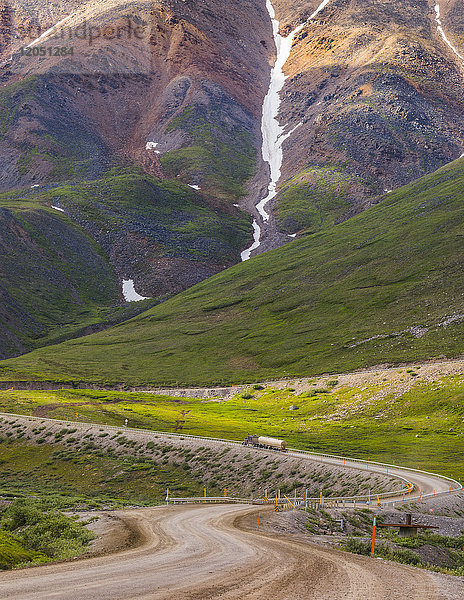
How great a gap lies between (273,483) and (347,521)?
20.4 metres

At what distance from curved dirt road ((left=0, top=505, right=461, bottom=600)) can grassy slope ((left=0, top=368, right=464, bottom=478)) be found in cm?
3927

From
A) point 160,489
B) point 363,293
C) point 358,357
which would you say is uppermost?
point 363,293

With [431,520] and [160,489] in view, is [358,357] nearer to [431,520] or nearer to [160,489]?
[160,489]

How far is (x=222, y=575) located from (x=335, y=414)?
81.5m

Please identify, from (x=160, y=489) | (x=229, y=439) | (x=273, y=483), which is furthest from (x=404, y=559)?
(x=229, y=439)

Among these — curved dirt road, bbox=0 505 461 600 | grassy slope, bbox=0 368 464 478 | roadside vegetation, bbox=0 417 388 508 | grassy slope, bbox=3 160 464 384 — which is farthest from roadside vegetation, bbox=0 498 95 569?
grassy slope, bbox=3 160 464 384

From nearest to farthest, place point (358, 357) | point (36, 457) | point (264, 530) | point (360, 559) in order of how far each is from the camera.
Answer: point (360, 559) → point (264, 530) → point (36, 457) → point (358, 357)

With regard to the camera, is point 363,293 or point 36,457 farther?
point 363,293

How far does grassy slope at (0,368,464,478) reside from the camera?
71.6 meters

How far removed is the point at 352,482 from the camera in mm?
48125

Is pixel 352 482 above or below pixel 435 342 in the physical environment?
below

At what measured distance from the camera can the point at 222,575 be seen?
1870 centimetres

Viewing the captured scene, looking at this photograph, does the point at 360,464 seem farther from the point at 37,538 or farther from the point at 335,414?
the point at 335,414

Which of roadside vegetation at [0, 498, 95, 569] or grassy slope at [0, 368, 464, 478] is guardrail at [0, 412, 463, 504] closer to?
grassy slope at [0, 368, 464, 478]
